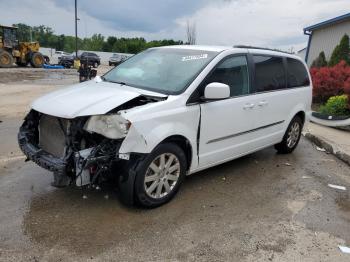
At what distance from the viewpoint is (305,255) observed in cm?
352

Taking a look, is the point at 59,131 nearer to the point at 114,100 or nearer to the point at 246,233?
the point at 114,100

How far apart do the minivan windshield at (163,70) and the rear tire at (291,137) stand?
7.90 ft

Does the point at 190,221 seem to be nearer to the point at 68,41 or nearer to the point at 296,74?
the point at 296,74

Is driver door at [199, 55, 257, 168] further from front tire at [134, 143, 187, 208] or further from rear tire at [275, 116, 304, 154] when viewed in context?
rear tire at [275, 116, 304, 154]

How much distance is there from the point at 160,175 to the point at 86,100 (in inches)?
44.9

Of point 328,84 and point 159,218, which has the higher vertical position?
point 328,84

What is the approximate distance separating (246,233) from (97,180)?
161 centimetres

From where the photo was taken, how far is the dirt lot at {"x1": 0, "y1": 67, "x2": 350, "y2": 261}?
3.44 metres

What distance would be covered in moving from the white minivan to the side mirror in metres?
0.01

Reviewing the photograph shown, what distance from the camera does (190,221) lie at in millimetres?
4051

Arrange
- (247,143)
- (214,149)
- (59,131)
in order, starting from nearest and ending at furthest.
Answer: (59,131) < (214,149) < (247,143)

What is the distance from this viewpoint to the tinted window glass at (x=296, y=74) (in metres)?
6.30

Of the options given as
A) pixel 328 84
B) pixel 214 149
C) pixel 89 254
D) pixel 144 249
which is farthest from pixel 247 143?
pixel 328 84

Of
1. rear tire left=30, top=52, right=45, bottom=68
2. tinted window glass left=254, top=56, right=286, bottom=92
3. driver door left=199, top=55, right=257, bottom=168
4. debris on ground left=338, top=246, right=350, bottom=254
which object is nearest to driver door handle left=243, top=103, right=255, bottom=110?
driver door left=199, top=55, right=257, bottom=168
